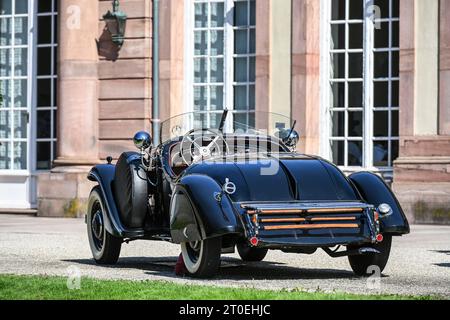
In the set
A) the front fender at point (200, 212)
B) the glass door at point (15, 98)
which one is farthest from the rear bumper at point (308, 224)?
the glass door at point (15, 98)

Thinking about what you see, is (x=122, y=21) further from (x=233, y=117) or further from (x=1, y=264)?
(x=1, y=264)

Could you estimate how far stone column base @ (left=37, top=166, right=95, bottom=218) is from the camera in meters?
22.4

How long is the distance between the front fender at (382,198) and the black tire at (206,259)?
1366mm

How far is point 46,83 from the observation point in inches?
948

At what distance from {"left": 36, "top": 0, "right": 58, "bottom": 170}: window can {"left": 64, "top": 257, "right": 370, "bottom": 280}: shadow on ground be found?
11040 millimetres

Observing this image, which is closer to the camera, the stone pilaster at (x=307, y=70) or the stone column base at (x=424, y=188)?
the stone column base at (x=424, y=188)

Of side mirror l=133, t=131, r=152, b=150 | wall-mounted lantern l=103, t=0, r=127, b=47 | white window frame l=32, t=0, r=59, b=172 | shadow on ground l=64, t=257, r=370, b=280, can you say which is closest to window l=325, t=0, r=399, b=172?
wall-mounted lantern l=103, t=0, r=127, b=47

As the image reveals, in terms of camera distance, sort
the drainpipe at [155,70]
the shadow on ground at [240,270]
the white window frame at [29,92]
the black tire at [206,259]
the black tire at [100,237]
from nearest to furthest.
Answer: the black tire at [206,259]
the shadow on ground at [240,270]
the black tire at [100,237]
the drainpipe at [155,70]
the white window frame at [29,92]

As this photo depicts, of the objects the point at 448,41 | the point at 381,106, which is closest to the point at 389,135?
the point at 381,106

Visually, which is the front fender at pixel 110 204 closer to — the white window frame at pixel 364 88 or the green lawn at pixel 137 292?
the green lawn at pixel 137 292

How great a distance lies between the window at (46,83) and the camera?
78.6 ft

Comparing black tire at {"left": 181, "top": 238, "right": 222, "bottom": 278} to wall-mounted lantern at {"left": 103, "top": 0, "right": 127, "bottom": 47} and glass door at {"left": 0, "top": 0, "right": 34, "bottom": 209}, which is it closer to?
wall-mounted lantern at {"left": 103, "top": 0, "right": 127, "bottom": 47}
